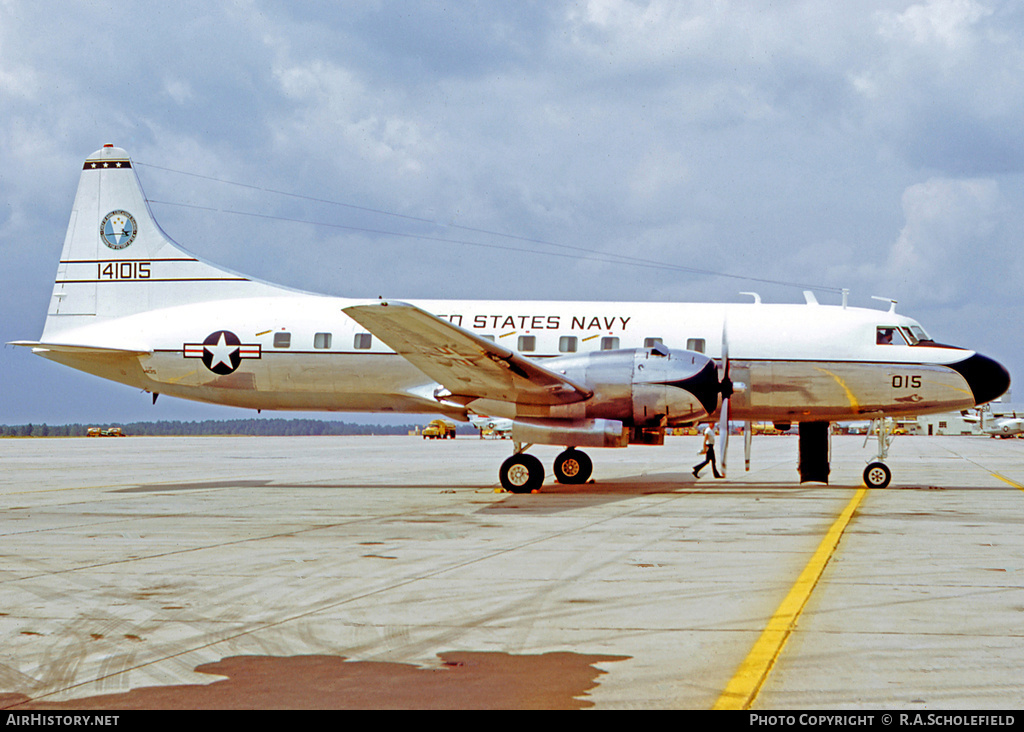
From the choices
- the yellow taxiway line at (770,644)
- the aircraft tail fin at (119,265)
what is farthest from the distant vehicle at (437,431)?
the yellow taxiway line at (770,644)

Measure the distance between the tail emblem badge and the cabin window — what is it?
19.6 feet

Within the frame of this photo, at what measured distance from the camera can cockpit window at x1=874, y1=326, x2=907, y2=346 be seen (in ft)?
67.9

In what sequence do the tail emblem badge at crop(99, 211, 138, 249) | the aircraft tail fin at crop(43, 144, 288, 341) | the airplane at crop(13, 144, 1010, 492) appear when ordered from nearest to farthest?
the airplane at crop(13, 144, 1010, 492) → the aircraft tail fin at crop(43, 144, 288, 341) → the tail emblem badge at crop(99, 211, 138, 249)

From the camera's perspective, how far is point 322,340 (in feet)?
69.2

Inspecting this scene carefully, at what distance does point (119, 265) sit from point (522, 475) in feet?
38.6

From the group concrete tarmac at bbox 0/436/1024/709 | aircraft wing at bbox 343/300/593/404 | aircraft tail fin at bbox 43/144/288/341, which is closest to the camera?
concrete tarmac at bbox 0/436/1024/709

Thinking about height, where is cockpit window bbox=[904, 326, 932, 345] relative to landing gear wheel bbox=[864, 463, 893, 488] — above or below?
above

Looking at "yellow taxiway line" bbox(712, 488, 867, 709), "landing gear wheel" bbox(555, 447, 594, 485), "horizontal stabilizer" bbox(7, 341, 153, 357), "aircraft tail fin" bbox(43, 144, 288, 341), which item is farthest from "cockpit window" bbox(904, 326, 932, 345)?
"horizontal stabilizer" bbox(7, 341, 153, 357)

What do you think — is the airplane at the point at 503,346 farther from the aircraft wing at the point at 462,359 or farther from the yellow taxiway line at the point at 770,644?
the yellow taxiway line at the point at 770,644

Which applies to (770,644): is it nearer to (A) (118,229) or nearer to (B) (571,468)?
(B) (571,468)

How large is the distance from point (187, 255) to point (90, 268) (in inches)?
96.8

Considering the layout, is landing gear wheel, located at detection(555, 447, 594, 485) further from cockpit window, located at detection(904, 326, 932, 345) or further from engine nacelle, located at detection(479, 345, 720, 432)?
cockpit window, located at detection(904, 326, 932, 345)

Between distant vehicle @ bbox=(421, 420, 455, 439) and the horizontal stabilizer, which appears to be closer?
the horizontal stabilizer

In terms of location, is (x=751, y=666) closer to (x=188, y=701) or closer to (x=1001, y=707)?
(x=1001, y=707)
